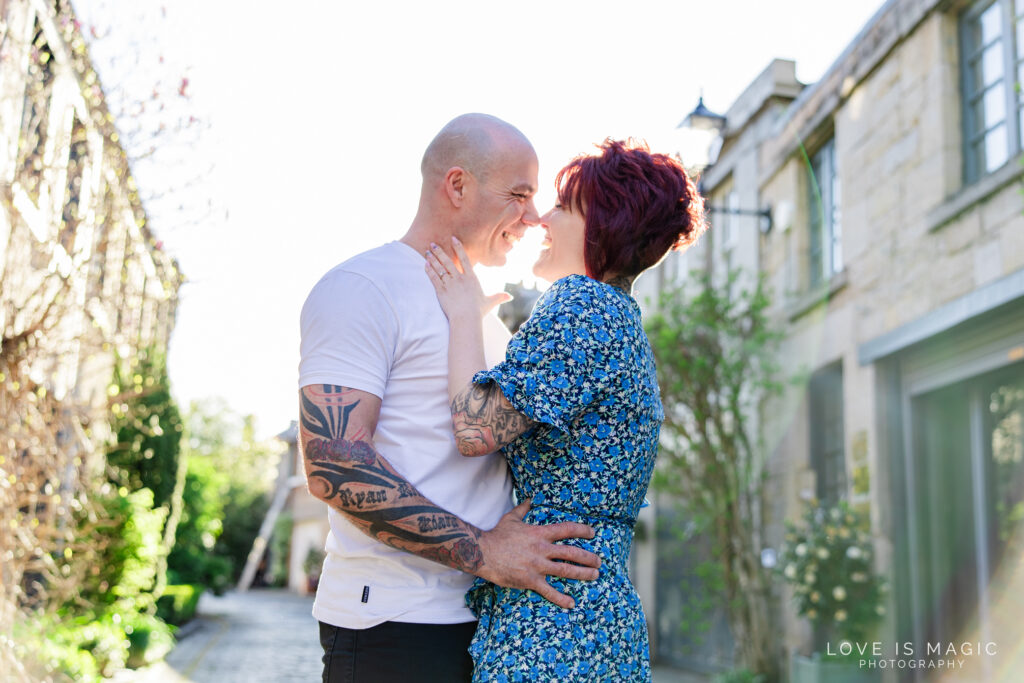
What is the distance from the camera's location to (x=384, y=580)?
2.06 m

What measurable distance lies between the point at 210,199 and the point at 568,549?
187 inches

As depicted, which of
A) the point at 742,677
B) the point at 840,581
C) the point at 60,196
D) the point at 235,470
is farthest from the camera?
the point at 235,470

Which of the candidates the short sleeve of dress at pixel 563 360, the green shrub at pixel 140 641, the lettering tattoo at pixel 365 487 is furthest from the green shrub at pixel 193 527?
the short sleeve of dress at pixel 563 360

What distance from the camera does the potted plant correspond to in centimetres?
781

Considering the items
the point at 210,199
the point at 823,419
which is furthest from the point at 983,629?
the point at 210,199

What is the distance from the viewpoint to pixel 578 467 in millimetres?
2043

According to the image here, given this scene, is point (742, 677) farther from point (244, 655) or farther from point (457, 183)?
point (457, 183)

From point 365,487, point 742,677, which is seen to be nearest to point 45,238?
point 365,487

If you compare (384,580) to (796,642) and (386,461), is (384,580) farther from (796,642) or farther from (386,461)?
→ (796,642)

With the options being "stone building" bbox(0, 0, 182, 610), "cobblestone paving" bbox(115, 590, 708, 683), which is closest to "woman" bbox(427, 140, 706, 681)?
"stone building" bbox(0, 0, 182, 610)

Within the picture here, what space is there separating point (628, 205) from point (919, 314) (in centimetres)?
618

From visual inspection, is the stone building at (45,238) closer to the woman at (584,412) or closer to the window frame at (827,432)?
the woman at (584,412)

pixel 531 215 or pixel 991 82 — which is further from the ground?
pixel 991 82

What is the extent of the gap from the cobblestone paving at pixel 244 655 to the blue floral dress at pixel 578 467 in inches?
395
